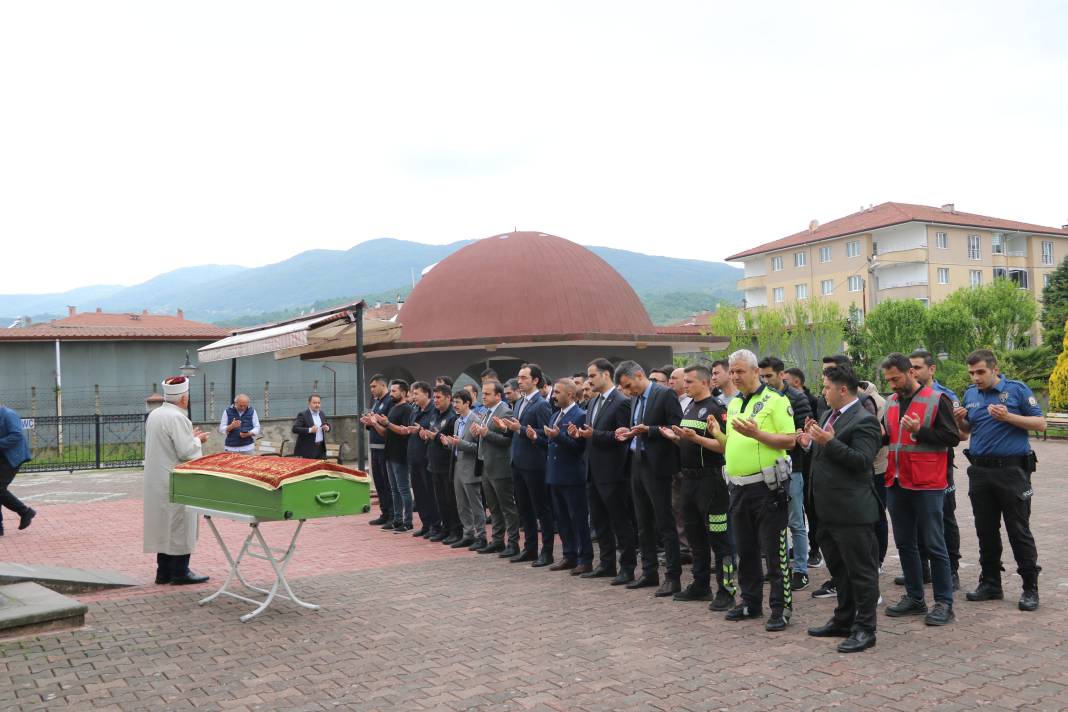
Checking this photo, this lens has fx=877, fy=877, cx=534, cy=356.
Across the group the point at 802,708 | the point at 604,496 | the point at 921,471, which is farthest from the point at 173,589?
the point at 921,471

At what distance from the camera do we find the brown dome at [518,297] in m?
21.7

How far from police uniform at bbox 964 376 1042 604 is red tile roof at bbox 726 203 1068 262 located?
55573 millimetres

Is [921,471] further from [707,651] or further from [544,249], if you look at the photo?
[544,249]

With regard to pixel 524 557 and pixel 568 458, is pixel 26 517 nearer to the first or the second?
pixel 524 557

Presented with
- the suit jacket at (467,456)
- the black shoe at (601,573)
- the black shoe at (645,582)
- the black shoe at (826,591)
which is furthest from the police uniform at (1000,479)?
the suit jacket at (467,456)

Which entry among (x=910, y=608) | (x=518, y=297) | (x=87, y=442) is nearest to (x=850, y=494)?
(x=910, y=608)

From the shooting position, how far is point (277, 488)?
6871 millimetres

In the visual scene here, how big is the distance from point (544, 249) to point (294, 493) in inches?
689

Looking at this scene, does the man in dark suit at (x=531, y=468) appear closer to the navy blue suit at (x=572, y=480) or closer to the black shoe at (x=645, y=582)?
the navy blue suit at (x=572, y=480)

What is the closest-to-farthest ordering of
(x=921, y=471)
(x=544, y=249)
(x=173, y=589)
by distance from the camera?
(x=921, y=471) → (x=173, y=589) → (x=544, y=249)

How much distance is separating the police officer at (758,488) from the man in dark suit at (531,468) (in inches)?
113

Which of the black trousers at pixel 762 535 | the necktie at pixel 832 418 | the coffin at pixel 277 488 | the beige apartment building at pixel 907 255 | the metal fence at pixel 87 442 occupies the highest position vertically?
the beige apartment building at pixel 907 255

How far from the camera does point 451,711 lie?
4969 mm

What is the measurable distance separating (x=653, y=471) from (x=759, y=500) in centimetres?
144
